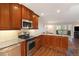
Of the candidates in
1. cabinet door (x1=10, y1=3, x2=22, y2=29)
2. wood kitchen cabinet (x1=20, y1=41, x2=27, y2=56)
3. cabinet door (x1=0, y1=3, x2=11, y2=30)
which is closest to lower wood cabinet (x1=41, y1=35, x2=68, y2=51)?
wood kitchen cabinet (x1=20, y1=41, x2=27, y2=56)

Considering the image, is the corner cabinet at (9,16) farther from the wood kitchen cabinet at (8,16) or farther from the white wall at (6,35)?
the white wall at (6,35)

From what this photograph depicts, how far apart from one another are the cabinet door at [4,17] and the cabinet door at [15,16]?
13 cm

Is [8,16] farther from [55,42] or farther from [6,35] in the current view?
[55,42]

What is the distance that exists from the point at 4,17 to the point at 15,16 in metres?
0.38

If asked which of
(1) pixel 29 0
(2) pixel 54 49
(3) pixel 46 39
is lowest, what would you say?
(2) pixel 54 49

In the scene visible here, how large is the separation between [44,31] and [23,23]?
12.7 feet

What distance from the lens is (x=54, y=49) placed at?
587 centimetres

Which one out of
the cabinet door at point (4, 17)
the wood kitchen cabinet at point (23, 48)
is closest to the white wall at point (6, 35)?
the cabinet door at point (4, 17)

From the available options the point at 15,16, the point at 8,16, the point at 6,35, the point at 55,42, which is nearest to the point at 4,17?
the point at 8,16

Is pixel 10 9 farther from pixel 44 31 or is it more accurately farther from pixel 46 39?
pixel 44 31

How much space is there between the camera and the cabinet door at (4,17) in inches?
125

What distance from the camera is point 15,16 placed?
3510 mm

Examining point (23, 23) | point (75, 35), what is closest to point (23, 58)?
point (23, 23)

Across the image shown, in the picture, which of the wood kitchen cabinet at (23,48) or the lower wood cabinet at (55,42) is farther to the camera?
the lower wood cabinet at (55,42)
